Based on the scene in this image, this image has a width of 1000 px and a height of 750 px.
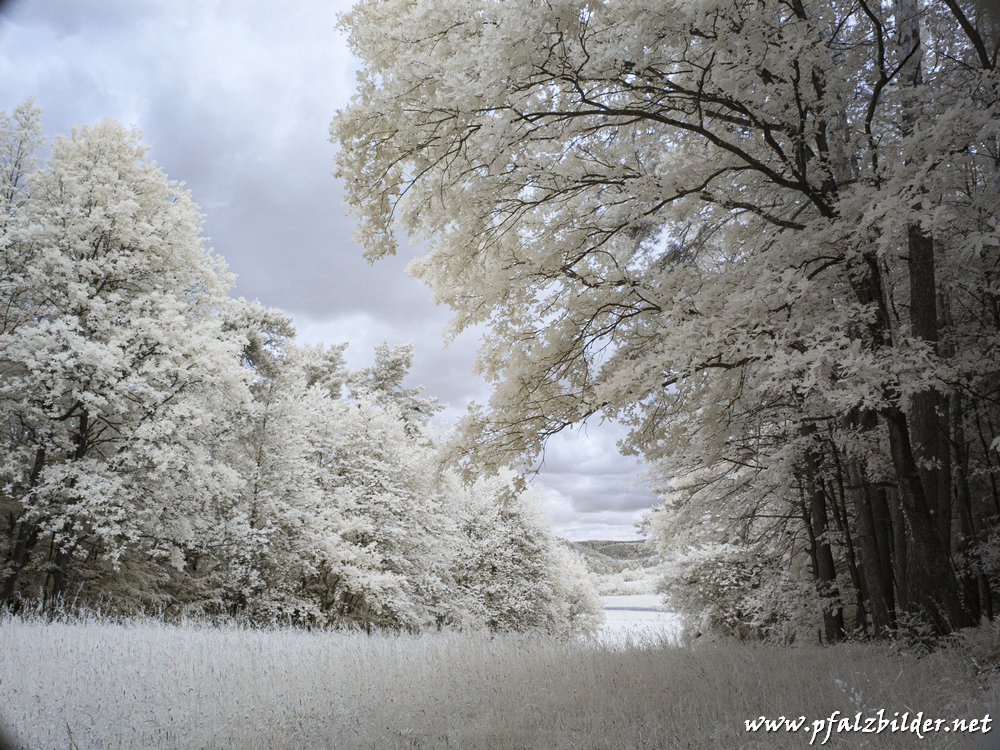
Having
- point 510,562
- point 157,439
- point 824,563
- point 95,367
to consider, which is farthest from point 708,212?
point 510,562

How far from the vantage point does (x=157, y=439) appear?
491 inches

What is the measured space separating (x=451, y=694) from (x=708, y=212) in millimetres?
6932

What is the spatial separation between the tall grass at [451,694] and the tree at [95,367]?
548 cm

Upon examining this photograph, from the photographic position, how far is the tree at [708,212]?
4789mm

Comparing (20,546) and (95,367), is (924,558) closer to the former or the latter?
(95,367)

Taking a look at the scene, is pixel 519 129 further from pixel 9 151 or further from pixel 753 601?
pixel 9 151

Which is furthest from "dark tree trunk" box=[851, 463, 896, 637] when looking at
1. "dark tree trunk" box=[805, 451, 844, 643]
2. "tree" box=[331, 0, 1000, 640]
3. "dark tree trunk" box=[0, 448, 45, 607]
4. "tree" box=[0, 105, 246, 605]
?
"dark tree trunk" box=[0, 448, 45, 607]

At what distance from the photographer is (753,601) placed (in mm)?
13680

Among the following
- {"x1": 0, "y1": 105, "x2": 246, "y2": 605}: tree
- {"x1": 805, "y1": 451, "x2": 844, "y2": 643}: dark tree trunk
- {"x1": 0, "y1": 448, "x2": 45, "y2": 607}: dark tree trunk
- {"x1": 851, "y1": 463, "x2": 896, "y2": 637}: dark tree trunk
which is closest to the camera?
{"x1": 851, "y1": 463, "x2": 896, "y2": 637}: dark tree trunk

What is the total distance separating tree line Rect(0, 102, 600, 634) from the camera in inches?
476

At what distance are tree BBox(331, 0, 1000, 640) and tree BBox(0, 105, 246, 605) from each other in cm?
883

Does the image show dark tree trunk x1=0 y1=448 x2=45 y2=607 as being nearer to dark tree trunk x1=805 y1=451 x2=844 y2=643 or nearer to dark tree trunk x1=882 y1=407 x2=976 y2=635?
dark tree trunk x1=882 y1=407 x2=976 y2=635

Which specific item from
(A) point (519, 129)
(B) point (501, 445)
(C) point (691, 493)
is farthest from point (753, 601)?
(A) point (519, 129)

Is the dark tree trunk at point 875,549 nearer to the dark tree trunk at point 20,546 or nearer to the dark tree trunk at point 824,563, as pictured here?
the dark tree trunk at point 824,563
